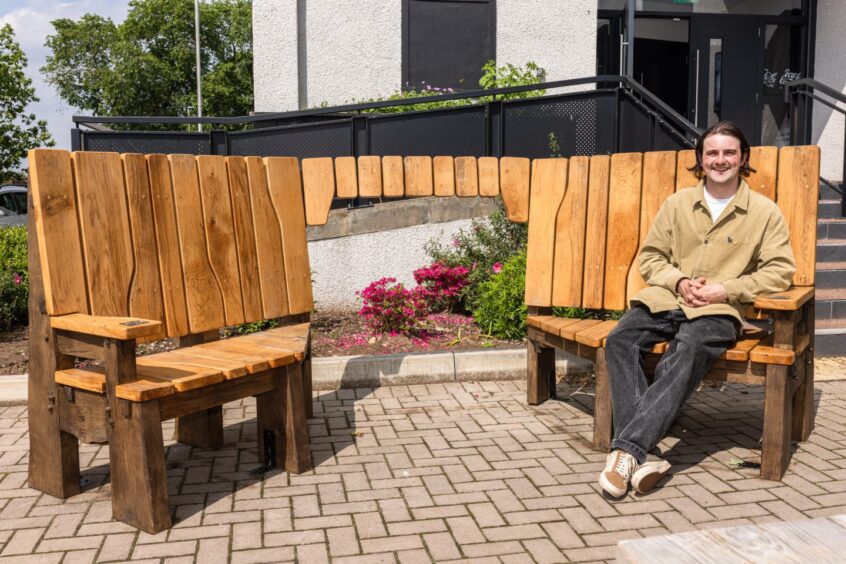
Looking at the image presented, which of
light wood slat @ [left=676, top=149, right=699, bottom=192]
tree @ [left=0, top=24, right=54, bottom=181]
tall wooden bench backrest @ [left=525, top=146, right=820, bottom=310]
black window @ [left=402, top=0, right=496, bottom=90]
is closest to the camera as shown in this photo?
light wood slat @ [left=676, top=149, right=699, bottom=192]

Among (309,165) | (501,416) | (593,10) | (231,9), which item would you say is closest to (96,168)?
(309,165)

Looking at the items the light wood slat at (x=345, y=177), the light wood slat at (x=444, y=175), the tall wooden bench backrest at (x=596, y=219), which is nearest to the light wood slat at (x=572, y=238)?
the tall wooden bench backrest at (x=596, y=219)

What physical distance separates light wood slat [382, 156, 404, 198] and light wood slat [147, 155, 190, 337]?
58.7 inches

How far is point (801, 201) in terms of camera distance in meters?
4.42

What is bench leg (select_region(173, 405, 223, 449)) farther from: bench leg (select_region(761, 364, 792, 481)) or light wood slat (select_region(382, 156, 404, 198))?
bench leg (select_region(761, 364, 792, 481))

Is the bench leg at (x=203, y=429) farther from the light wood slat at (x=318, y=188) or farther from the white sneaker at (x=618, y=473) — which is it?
the white sneaker at (x=618, y=473)

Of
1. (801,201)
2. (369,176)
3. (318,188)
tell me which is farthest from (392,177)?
(801,201)

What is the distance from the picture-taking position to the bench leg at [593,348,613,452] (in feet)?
14.1

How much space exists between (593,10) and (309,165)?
8902 millimetres

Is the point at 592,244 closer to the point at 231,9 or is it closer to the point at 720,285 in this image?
the point at 720,285

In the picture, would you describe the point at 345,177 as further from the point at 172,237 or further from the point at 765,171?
the point at 765,171

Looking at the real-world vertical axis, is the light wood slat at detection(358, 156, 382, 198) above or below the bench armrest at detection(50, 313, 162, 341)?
above

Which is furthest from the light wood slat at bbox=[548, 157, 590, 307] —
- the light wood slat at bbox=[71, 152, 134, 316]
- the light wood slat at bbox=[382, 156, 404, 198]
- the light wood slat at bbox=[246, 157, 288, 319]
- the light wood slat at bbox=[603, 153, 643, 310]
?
the light wood slat at bbox=[71, 152, 134, 316]

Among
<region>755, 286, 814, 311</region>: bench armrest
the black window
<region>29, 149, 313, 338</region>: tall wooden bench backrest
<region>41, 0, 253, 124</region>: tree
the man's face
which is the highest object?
<region>41, 0, 253, 124</region>: tree
